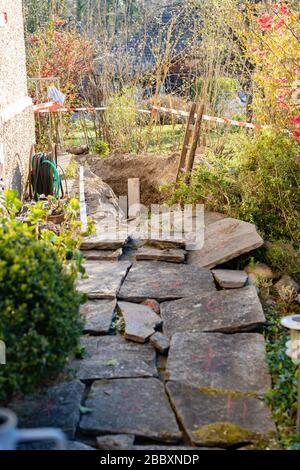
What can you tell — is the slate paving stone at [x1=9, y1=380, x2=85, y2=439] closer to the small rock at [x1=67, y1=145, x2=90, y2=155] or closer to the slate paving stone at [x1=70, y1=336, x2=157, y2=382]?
the slate paving stone at [x1=70, y1=336, x2=157, y2=382]

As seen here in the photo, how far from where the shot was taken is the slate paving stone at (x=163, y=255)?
5988 mm

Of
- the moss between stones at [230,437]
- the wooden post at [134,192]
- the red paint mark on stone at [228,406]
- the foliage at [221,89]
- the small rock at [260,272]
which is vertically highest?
the foliage at [221,89]

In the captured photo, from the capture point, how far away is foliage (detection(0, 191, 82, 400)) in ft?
10.1

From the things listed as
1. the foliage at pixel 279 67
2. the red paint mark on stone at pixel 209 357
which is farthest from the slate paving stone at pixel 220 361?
the foliage at pixel 279 67

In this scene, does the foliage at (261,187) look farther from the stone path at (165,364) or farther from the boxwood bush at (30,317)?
the boxwood bush at (30,317)

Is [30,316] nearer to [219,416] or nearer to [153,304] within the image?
[219,416]

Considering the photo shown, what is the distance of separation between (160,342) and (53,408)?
1.08 meters

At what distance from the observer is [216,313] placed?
15.5 ft

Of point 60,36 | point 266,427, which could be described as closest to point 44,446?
point 266,427

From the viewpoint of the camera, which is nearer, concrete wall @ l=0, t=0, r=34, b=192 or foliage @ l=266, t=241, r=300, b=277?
foliage @ l=266, t=241, r=300, b=277

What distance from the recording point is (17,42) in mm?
8758

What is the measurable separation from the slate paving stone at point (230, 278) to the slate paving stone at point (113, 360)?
1.14m

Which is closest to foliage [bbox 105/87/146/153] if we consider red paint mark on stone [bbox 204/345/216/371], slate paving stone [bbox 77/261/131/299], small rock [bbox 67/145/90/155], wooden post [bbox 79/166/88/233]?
small rock [bbox 67/145/90/155]

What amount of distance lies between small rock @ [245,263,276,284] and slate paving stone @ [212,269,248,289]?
122 millimetres
